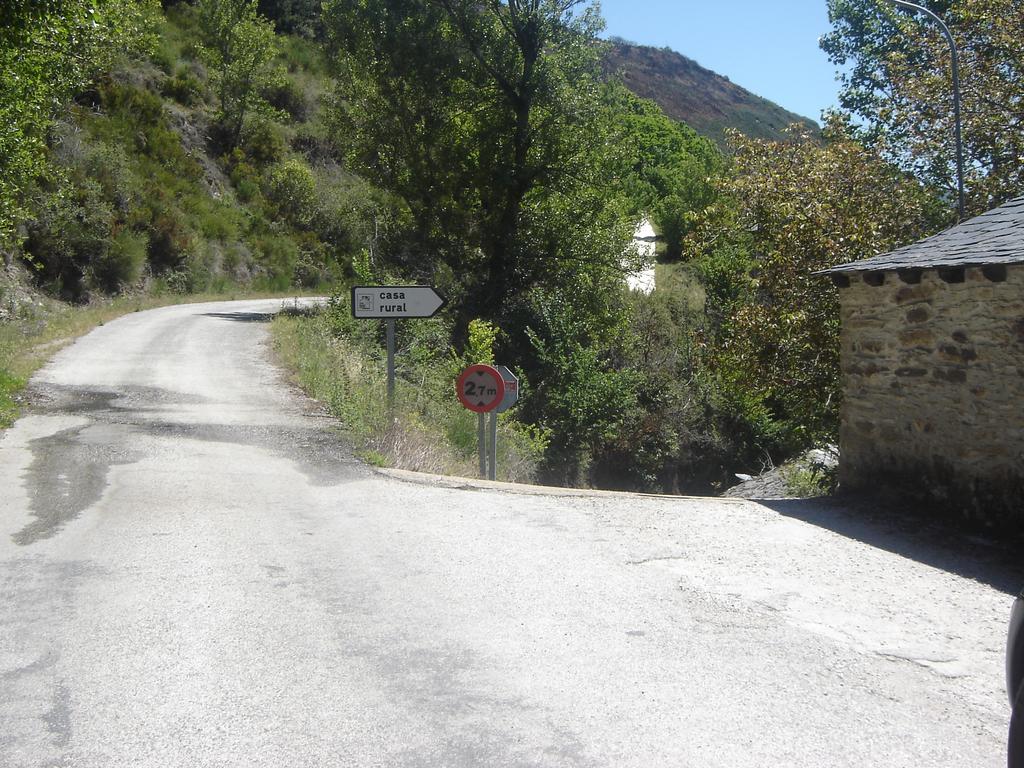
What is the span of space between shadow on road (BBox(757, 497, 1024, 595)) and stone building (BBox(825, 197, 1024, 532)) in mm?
306

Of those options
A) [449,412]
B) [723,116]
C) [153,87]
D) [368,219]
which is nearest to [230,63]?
[153,87]

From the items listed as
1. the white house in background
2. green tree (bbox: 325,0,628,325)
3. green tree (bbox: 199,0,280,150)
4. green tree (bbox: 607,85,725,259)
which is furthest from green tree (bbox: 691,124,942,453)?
green tree (bbox: 199,0,280,150)

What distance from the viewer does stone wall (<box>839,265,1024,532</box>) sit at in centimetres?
793

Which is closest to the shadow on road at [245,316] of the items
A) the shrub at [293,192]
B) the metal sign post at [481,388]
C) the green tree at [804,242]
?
the green tree at [804,242]

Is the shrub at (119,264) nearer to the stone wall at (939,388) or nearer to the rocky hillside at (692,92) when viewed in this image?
the stone wall at (939,388)

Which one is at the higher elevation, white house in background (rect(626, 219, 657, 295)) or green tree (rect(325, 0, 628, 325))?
green tree (rect(325, 0, 628, 325))

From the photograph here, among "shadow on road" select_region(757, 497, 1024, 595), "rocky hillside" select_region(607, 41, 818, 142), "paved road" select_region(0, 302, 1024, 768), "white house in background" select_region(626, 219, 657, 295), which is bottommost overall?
"shadow on road" select_region(757, 497, 1024, 595)

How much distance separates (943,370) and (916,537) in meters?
1.62

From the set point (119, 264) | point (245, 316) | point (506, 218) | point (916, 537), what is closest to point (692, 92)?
point (119, 264)

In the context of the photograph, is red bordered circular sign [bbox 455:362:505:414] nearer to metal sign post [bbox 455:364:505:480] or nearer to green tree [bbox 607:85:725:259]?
metal sign post [bbox 455:364:505:480]

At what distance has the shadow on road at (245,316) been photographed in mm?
25809

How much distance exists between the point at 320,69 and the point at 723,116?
322 feet

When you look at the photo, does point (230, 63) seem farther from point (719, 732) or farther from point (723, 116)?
point (723, 116)

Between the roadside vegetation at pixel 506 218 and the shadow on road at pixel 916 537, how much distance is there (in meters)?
4.43
